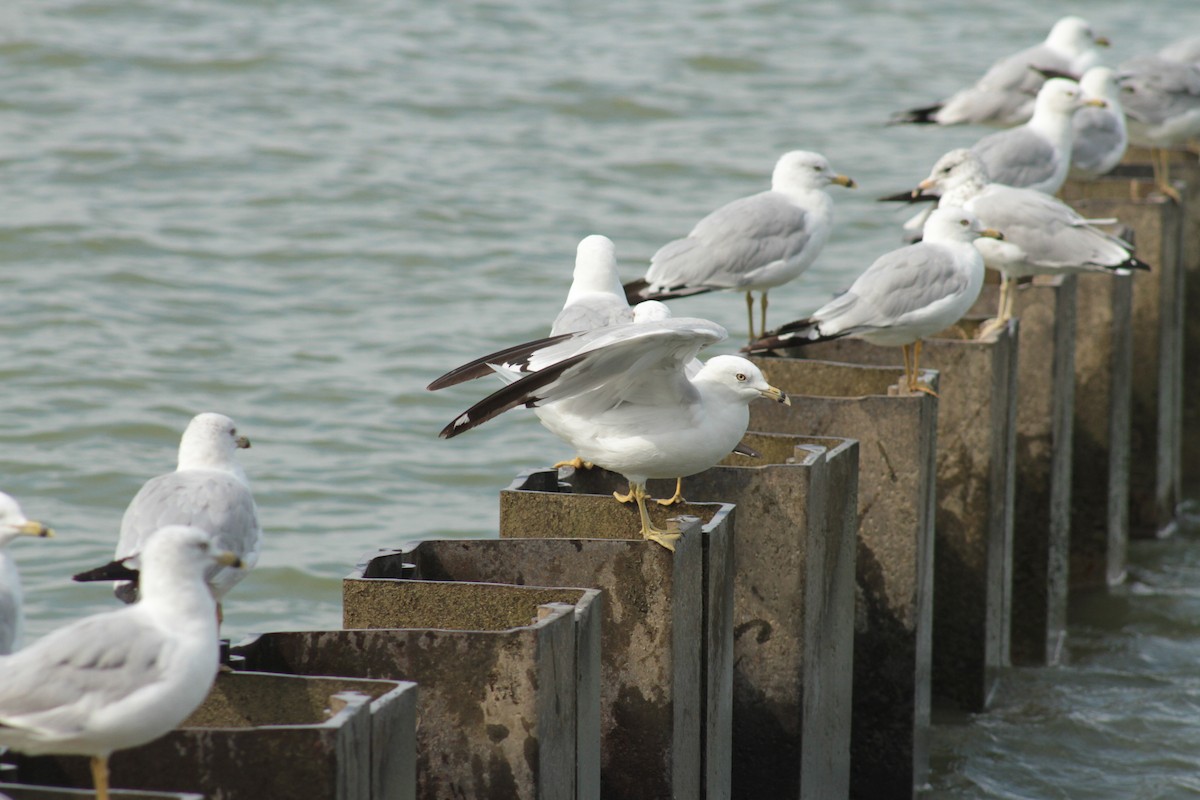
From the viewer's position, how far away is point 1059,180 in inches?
397

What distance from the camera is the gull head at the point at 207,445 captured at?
17.1 ft

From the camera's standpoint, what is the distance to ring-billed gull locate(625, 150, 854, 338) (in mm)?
7859

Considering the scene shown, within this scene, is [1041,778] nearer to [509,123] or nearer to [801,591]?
[801,591]

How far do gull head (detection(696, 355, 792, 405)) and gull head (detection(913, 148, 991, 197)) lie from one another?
400 cm

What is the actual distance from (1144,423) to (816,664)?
5.80 meters

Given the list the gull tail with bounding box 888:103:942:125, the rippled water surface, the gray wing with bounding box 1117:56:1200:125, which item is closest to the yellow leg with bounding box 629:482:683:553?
the rippled water surface

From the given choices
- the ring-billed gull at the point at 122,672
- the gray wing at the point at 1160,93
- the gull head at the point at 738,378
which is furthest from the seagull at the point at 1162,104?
the ring-billed gull at the point at 122,672

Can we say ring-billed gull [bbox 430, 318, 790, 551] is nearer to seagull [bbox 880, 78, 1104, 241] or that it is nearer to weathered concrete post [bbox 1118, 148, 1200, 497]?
seagull [bbox 880, 78, 1104, 241]

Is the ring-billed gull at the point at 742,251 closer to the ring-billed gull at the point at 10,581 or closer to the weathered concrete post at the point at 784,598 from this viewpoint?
the weathered concrete post at the point at 784,598

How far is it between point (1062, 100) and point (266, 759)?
27.3 ft

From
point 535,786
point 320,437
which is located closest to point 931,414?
point 535,786

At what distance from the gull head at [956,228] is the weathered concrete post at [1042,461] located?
516 mm

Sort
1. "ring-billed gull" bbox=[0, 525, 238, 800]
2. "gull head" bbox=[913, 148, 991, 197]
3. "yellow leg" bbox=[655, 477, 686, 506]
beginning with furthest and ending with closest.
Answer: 1. "gull head" bbox=[913, 148, 991, 197]
2. "yellow leg" bbox=[655, 477, 686, 506]
3. "ring-billed gull" bbox=[0, 525, 238, 800]

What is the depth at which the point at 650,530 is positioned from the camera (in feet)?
14.7
